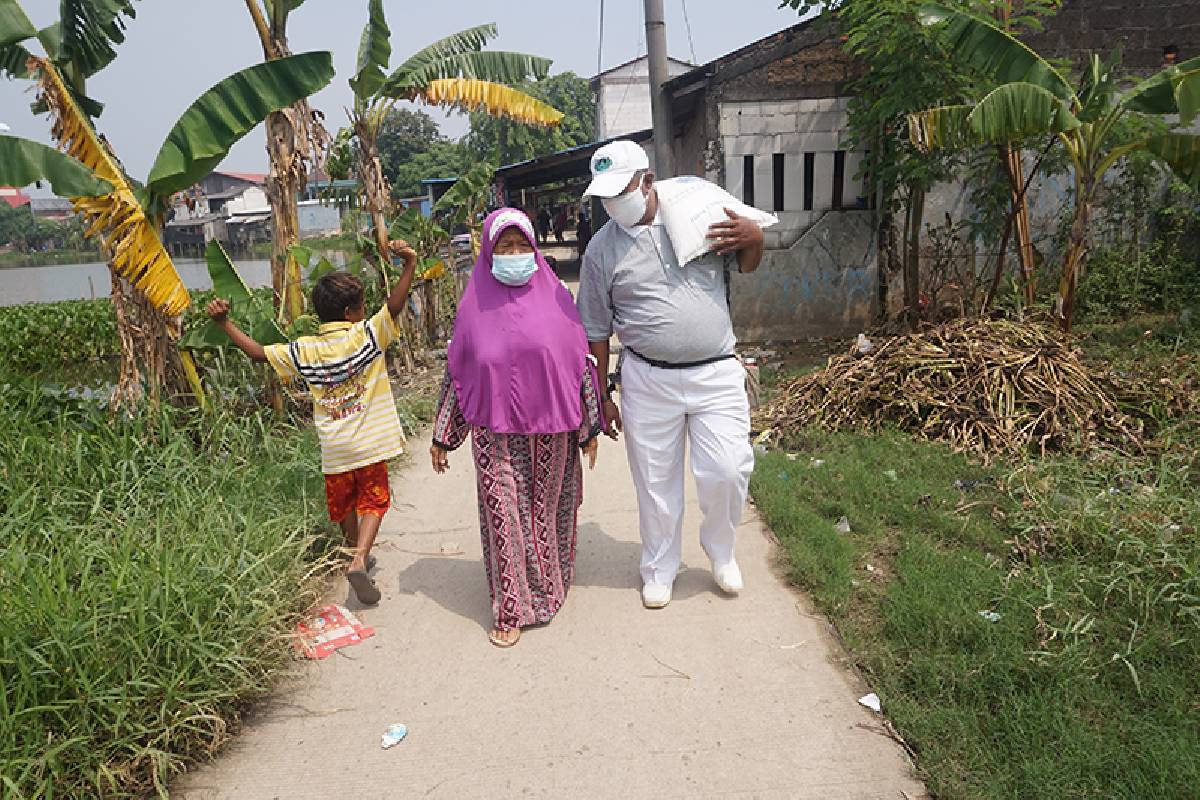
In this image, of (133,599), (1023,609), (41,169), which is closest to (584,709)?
(133,599)

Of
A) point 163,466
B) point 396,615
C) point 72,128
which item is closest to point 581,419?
point 396,615

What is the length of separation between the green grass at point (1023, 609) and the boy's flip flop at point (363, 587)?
1.96 metres

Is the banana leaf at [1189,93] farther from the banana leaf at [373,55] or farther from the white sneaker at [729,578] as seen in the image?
the banana leaf at [373,55]

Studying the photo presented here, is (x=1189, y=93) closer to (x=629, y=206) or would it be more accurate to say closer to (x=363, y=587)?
(x=629, y=206)

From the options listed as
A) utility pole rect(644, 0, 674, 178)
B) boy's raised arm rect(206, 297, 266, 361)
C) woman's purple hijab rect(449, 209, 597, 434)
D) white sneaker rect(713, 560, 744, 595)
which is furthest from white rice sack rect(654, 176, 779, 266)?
utility pole rect(644, 0, 674, 178)

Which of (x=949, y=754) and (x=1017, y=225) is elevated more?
(x=1017, y=225)

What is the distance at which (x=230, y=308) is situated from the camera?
229 inches

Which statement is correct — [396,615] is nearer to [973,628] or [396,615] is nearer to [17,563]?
[17,563]

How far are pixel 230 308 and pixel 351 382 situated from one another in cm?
274

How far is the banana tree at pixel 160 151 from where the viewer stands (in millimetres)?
4754

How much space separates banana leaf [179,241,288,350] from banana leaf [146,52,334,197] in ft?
2.79

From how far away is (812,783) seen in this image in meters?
2.54

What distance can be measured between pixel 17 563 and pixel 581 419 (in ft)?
7.21

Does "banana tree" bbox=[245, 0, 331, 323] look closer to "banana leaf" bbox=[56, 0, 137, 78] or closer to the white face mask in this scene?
"banana leaf" bbox=[56, 0, 137, 78]
